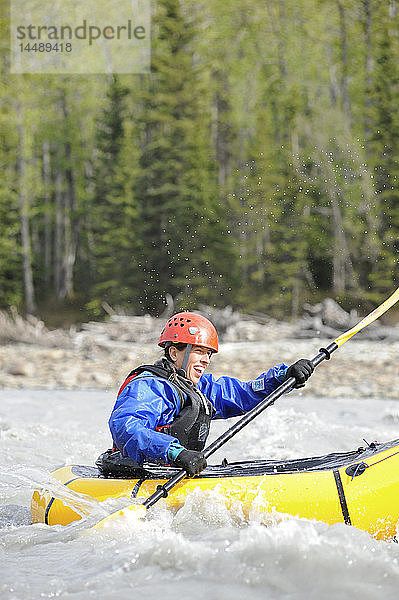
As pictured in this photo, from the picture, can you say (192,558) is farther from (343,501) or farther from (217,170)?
(217,170)

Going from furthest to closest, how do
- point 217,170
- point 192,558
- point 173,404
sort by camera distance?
1. point 217,170
2. point 173,404
3. point 192,558

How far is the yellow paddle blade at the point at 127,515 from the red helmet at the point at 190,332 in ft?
2.96

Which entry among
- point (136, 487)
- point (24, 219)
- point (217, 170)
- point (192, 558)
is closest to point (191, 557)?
point (192, 558)

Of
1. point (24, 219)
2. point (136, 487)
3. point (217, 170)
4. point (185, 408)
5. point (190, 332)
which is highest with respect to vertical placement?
point (217, 170)

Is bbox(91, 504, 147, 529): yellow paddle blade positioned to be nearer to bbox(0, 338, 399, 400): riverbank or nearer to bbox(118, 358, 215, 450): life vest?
bbox(118, 358, 215, 450): life vest

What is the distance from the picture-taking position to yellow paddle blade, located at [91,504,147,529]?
3393mm

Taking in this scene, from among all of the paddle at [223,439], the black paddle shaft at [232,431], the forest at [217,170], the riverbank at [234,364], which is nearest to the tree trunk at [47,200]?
the forest at [217,170]

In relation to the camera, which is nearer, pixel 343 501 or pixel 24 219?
pixel 343 501

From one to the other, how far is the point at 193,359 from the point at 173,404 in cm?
27

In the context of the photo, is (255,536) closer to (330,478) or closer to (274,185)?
(330,478)

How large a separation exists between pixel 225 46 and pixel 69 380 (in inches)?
809

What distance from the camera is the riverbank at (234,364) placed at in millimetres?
9133

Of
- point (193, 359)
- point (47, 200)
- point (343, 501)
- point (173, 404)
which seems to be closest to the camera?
point (343, 501)

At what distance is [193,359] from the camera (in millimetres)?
3957
